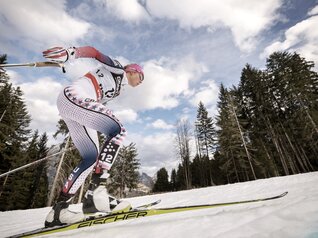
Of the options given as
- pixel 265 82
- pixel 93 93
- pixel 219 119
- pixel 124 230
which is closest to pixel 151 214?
pixel 124 230

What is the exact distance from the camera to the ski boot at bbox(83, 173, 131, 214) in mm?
2438

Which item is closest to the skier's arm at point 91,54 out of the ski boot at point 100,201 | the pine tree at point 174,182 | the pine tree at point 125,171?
the ski boot at point 100,201

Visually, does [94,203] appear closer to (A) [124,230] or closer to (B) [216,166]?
(A) [124,230]

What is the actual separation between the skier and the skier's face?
0.63 ft

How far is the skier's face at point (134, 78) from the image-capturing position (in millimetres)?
A: 3178

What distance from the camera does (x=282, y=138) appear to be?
2969 cm

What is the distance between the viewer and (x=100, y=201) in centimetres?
244

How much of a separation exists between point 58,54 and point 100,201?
195 cm

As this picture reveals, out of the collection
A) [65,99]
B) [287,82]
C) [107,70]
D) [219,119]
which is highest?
[287,82]

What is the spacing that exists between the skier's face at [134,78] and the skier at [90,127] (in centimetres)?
19

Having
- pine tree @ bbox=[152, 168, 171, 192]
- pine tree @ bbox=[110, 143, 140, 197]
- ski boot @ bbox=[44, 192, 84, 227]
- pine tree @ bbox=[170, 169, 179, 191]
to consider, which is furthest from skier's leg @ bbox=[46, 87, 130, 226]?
pine tree @ bbox=[152, 168, 171, 192]

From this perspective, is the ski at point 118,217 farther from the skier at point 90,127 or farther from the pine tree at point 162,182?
the pine tree at point 162,182

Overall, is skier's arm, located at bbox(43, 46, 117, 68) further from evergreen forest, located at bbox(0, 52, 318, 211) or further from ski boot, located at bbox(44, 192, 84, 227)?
evergreen forest, located at bbox(0, 52, 318, 211)

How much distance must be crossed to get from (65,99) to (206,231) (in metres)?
2.27
